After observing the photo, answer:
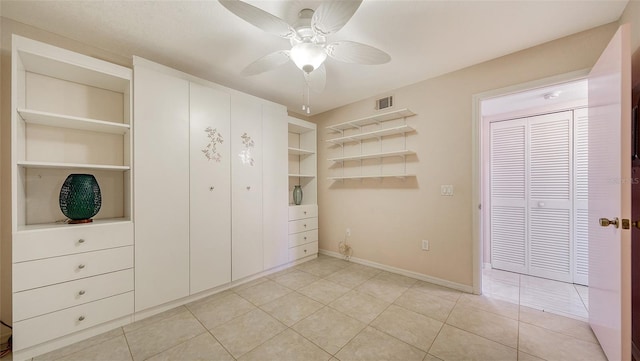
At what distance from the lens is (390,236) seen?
120 inches

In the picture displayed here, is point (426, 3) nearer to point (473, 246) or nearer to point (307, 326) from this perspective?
point (473, 246)

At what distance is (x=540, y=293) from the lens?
7.95ft

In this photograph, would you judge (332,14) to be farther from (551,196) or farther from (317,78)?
(551,196)

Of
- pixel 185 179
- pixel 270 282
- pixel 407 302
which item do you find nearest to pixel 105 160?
pixel 185 179

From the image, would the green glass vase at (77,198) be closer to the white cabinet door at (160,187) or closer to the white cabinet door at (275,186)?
the white cabinet door at (160,187)

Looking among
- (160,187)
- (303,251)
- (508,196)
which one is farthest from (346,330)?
(508,196)

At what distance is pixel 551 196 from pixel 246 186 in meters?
3.74

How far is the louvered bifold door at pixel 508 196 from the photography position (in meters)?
3.02

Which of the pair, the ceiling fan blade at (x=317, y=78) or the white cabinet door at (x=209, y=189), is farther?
the white cabinet door at (x=209, y=189)

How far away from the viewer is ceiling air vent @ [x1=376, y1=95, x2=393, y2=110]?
3.03m

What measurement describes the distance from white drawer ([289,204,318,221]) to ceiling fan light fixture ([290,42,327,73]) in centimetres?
211

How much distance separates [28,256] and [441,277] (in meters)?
3.55

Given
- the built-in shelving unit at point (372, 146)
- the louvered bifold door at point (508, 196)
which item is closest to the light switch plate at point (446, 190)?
the built-in shelving unit at point (372, 146)

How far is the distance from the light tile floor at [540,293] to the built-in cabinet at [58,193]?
3537 millimetres
